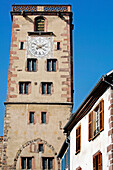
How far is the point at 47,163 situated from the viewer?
3591 centimetres

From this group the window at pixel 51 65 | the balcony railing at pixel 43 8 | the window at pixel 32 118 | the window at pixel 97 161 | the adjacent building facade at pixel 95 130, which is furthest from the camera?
the balcony railing at pixel 43 8

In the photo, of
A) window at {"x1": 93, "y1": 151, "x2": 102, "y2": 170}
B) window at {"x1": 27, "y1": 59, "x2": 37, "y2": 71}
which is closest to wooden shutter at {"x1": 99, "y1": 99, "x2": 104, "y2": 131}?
window at {"x1": 93, "y1": 151, "x2": 102, "y2": 170}

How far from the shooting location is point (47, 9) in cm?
4250

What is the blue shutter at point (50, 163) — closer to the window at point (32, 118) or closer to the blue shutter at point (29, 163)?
the blue shutter at point (29, 163)

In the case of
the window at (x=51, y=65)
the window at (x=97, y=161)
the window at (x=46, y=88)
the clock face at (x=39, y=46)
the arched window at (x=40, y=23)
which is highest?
the arched window at (x=40, y=23)

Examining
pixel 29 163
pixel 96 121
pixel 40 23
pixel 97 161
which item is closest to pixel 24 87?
pixel 29 163

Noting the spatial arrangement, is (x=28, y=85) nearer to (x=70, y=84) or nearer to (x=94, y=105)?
(x=70, y=84)

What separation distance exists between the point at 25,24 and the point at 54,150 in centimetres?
1340

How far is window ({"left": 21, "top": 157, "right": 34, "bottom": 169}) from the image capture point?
3581 cm

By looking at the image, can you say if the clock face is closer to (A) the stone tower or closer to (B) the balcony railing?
(A) the stone tower

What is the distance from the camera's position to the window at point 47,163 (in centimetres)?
3581

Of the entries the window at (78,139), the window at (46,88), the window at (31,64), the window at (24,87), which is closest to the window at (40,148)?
the window at (46,88)

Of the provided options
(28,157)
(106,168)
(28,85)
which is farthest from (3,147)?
(106,168)

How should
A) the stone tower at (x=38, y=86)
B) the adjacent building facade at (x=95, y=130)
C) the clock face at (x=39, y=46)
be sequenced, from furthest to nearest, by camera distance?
the clock face at (x=39, y=46), the stone tower at (x=38, y=86), the adjacent building facade at (x=95, y=130)
